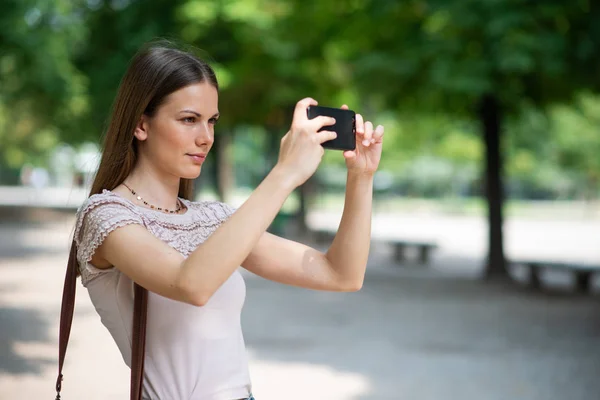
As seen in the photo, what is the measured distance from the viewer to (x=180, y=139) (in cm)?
178

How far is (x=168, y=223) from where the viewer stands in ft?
5.95

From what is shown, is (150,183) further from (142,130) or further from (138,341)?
(138,341)

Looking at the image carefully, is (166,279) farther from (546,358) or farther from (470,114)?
(470,114)

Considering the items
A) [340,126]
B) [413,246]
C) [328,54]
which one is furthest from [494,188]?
[340,126]

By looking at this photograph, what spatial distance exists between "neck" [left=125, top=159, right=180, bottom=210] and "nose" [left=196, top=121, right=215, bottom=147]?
13cm

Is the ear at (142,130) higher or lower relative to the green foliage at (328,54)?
lower

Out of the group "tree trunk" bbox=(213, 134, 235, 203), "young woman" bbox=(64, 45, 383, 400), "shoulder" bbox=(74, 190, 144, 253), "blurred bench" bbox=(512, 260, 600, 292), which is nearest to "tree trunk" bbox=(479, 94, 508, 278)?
"blurred bench" bbox=(512, 260, 600, 292)

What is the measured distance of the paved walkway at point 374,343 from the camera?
690 cm

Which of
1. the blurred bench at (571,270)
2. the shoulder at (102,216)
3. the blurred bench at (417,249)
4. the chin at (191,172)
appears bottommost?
the shoulder at (102,216)

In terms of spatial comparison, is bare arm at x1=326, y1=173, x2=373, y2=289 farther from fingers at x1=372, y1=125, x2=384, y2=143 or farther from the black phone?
the black phone

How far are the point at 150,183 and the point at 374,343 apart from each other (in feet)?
24.5

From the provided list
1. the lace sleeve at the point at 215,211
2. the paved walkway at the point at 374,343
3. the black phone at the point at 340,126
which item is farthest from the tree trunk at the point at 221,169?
the black phone at the point at 340,126

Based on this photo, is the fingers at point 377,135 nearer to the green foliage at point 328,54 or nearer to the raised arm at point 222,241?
the raised arm at point 222,241

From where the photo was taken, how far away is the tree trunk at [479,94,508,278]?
48.1ft
